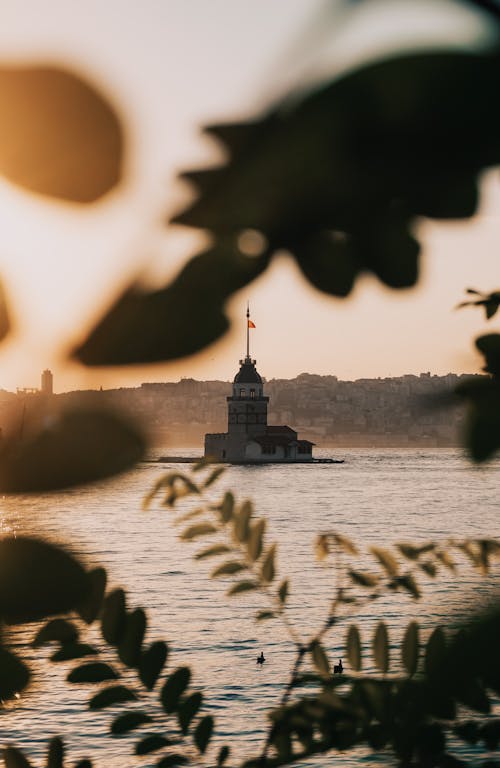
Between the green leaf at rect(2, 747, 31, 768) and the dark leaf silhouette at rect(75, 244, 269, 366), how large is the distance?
97 centimetres

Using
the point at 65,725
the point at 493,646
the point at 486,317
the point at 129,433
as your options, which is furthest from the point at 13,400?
the point at 65,725

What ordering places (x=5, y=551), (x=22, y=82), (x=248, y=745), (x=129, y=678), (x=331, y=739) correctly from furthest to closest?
(x=248, y=745) → (x=331, y=739) → (x=129, y=678) → (x=5, y=551) → (x=22, y=82)

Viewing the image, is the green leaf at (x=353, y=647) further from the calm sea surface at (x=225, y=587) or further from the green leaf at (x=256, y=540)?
the green leaf at (x=256, y=540)

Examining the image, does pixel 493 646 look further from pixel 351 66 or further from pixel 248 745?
pixel 248 745

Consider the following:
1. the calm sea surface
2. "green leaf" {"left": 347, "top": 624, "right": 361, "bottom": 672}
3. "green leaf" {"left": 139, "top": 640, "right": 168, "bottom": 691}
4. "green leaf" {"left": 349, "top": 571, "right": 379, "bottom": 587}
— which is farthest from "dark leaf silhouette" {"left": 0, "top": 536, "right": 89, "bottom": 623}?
"green leaf" {"left": 349, "top": 571, "right": 379, "bottom": 587}

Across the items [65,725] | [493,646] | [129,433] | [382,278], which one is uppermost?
[382,278]

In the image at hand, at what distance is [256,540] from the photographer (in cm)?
189

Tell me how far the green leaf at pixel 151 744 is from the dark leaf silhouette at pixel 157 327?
1.26 m

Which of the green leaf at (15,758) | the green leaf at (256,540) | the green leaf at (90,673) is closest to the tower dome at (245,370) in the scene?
the green leaf at (256,540)

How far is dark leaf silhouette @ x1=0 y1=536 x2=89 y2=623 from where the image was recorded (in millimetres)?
719

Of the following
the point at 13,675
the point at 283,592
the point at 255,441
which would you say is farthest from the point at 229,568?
the point at 255,441

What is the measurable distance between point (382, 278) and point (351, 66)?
0.56ft

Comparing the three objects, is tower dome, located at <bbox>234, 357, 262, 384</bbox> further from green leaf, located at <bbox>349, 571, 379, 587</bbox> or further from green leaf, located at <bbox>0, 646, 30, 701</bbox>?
green leaf, located at <bbox>349, 571, 379, 587</bbox>

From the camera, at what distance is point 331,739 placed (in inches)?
71.5
